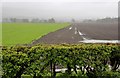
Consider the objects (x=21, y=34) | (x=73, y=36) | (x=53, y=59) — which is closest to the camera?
(x=53, y=59)

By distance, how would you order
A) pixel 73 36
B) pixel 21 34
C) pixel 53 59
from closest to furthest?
pixel 53 59
pixel 73 36
pixel 21 34

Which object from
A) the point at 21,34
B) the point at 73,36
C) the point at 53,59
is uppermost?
the point at 21,34

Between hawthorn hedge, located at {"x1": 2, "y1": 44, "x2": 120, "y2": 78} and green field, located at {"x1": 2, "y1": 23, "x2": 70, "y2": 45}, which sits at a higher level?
green field, located at {"x1": 2, "y1": 23, "x2": 70, "y2": 45}

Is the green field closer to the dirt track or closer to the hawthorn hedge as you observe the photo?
the dirt track

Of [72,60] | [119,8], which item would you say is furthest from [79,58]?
[119,8]

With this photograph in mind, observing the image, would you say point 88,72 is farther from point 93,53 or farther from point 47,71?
point 47,71

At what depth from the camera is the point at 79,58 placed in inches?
297

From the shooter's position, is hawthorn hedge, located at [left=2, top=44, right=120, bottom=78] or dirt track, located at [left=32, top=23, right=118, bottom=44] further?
dirt track, located at [left=32, top=23, right=118, bottom=44]

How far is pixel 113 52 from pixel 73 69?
1348 millimetres

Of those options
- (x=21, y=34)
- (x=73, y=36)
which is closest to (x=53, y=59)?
(x=73, y=36)

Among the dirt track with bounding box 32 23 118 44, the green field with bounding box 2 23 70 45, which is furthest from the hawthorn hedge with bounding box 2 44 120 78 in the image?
the green field with bounding box 2 23 70 45

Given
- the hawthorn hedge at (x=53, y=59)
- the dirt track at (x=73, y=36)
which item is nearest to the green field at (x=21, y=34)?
the dirt track at (x=73, y=36)

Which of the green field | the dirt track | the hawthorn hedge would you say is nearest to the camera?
the hawthorn hedge

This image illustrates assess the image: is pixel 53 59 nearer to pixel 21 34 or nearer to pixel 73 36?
pixel 73 36
